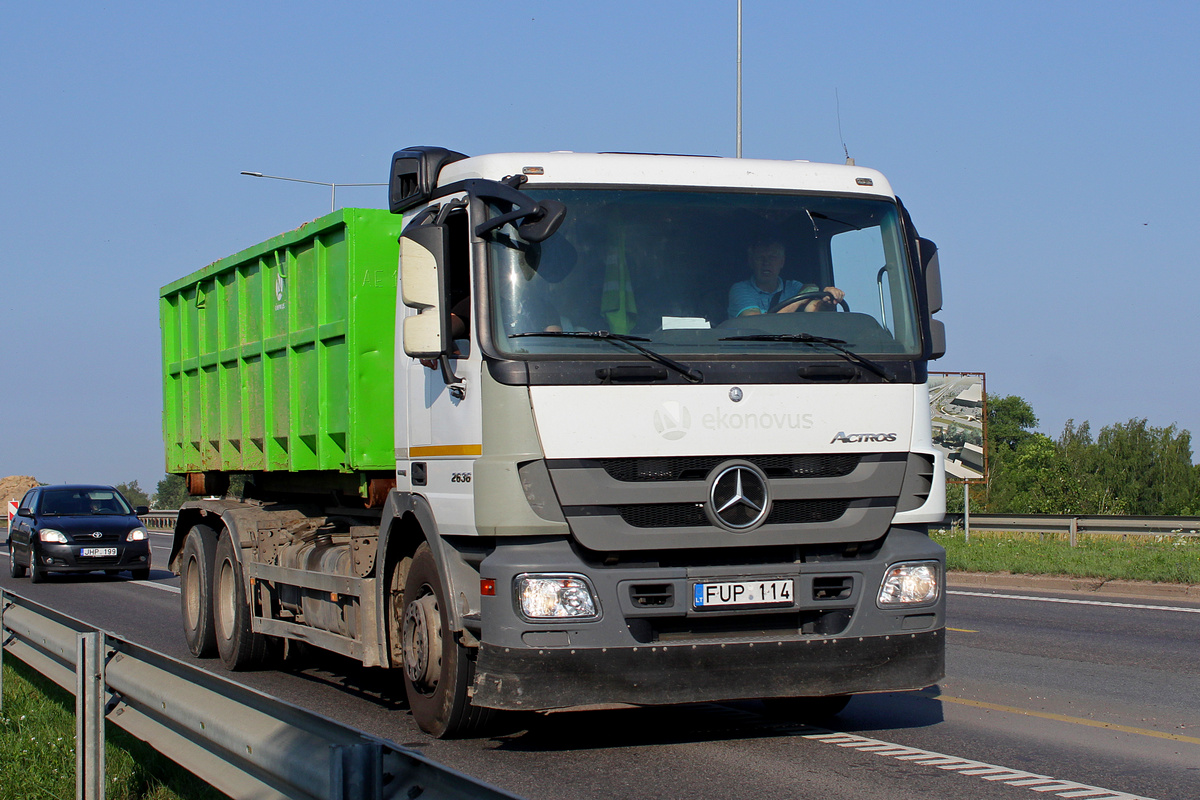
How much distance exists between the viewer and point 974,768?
6.43 meters

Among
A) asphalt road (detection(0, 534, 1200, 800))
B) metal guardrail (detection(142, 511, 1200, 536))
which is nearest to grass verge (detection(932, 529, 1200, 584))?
metal guardrail (detection(142, 511, 1200, 536))

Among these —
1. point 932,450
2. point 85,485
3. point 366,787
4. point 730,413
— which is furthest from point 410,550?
point 85,485

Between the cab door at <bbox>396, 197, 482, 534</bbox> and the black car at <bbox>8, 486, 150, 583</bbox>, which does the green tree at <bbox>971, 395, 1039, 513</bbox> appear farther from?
the cab door at <bbox>396, 197, 482, 534</bbox>

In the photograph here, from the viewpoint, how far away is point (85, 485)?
23.9m

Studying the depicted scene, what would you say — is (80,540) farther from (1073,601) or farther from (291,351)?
(1073,601)

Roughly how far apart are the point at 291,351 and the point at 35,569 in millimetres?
14845

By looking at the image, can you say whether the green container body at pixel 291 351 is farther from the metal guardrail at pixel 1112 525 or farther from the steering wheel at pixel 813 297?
the metal guardrail at pixel 1112 525

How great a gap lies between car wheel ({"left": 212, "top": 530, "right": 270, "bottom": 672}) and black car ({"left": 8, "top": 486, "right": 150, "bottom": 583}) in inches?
459

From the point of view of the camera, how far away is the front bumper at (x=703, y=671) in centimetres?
619

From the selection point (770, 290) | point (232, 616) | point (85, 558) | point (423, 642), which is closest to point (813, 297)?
point (770, 290)

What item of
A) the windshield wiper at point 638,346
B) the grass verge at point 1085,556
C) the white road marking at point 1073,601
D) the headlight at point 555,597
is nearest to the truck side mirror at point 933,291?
the windshield wiper at point 638,346

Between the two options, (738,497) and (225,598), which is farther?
(225,598)

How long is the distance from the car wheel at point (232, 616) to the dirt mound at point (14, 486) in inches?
2868

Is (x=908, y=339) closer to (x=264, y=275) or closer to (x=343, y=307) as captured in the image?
(x=343, y=307)
